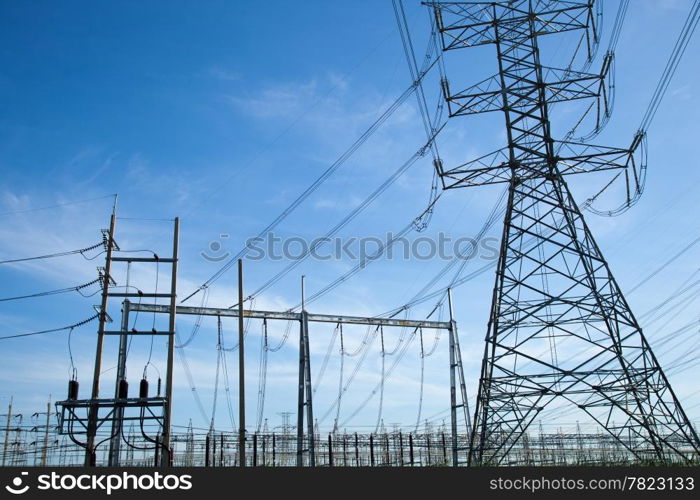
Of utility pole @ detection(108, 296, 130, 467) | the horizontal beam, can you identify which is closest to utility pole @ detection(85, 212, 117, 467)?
utility pole @ detection(108, 296, 130, 467)

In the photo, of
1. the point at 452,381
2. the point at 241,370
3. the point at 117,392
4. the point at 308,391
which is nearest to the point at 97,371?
the point at 117,392

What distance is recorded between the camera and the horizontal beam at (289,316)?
68.6 feet

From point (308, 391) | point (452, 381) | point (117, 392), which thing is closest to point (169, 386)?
point (117, 392)

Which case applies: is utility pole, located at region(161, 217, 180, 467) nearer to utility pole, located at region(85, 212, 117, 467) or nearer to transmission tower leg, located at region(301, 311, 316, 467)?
utility pole, located at region(85, 212, 117, 467)

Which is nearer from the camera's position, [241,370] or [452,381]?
[241,370]

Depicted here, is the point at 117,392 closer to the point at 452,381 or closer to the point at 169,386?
the point at 169,386

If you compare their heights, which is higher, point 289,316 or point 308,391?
point 289,316

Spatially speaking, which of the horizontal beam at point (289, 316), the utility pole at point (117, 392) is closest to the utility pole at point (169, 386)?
the utility pole at point (117, 392)

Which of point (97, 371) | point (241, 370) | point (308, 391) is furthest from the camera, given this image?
point (308, 391)

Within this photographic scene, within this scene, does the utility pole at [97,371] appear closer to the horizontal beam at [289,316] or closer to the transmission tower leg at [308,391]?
the horizontal beam at [289,316]

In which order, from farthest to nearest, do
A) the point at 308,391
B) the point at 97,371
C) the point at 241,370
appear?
1. the point at 308,391
2. the point at 241,370
3. the point at 97,371

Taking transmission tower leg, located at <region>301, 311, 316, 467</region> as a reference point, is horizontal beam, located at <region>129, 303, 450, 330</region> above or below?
above

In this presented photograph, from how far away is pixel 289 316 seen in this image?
24.1 metres

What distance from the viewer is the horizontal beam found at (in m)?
20.9
